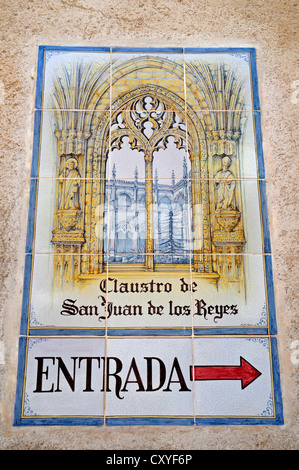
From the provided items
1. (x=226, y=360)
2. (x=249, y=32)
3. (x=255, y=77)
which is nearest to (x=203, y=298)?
(x=226, y=360)

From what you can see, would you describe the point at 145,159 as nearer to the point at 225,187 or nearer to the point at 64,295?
the point at 225,187

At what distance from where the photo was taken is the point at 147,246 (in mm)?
1801

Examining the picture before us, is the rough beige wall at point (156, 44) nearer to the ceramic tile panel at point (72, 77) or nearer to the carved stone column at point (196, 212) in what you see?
the ceramic tile panel at point (72, 77)

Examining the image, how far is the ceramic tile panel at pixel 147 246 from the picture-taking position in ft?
5.48

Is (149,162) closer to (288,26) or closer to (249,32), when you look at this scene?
(249,32)

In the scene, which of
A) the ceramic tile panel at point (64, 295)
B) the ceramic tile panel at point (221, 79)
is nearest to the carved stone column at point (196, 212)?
the ceramic tile panel at point (221, 79)

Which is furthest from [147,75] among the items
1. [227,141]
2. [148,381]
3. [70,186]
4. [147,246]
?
[148,381]

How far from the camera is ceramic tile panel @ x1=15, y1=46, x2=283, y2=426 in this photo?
5.48 feet

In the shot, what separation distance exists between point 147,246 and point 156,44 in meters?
1.06

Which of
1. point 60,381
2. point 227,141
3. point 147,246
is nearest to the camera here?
point 60,381

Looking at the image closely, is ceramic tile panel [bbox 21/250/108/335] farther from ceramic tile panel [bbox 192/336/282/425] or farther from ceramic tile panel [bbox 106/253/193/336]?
ceramic tile panel [bbox 192/336/282/425]

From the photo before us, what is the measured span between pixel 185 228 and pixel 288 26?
4.04 ft

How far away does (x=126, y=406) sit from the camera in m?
1.65

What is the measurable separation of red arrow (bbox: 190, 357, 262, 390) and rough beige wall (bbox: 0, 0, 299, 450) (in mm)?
144
